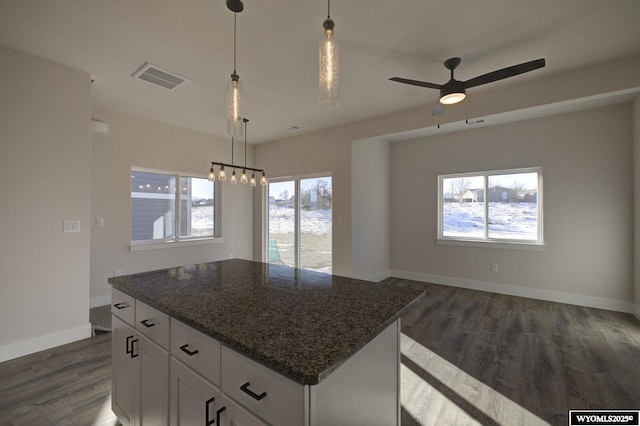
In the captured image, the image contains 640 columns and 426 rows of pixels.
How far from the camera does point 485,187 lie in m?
4.74

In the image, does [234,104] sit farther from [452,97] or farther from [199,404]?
[452,97]

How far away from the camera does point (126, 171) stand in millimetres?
4145

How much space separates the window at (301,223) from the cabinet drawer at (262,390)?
4.15m

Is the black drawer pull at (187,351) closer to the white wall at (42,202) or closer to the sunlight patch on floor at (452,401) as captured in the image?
the sunlight patch on floor at (452,401)

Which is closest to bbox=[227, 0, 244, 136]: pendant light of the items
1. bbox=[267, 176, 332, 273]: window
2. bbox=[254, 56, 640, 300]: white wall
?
bbox=[254, 56, 640, 300]: white wall

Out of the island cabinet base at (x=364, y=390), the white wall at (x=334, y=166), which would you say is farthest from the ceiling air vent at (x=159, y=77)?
the island cabinet base at (x=364, y=390)

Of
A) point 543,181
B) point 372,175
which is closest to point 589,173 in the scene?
point 543,181

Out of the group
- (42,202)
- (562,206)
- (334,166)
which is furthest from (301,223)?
(562,206)

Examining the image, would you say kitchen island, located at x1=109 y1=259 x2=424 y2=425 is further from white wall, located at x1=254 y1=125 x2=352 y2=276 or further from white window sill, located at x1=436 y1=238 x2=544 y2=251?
white window sill, located at x1=436 y1=238 x2=544 y2=251

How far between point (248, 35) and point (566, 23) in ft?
8.58

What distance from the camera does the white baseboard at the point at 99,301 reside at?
377 centimetres

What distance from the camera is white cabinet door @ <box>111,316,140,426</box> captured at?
4.92 feet

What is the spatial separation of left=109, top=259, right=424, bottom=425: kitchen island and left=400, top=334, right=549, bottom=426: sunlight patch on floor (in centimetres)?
72

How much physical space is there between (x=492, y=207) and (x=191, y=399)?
5073 mm
